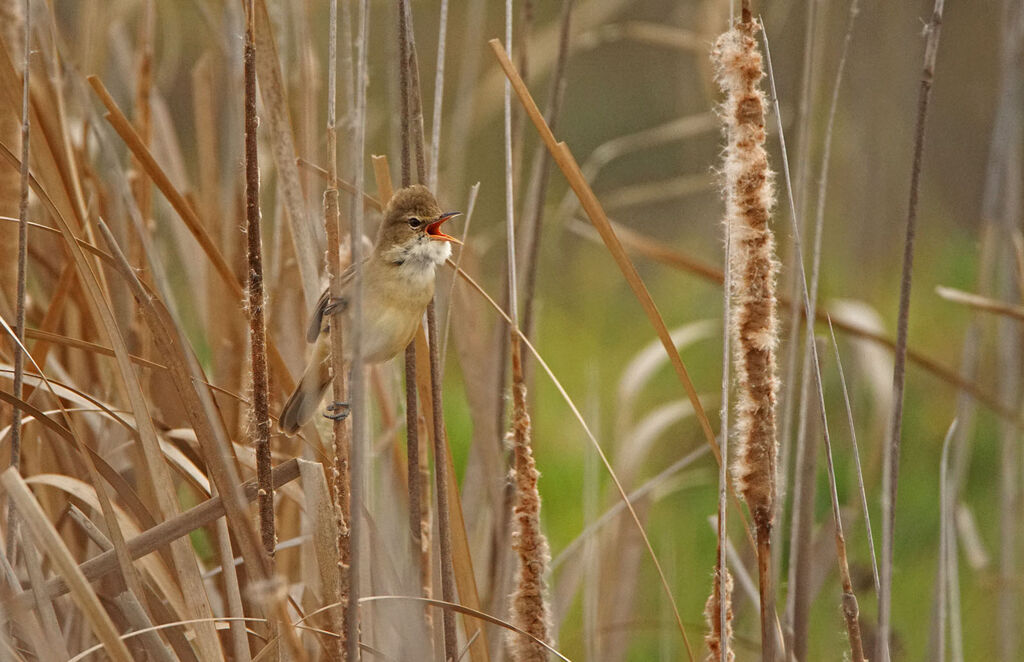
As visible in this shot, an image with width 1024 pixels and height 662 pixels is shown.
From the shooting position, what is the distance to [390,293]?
4.13 ft

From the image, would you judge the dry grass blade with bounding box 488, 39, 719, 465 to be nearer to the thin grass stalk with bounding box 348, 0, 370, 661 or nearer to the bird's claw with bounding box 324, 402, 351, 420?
the thin grass stalk with bounding box 348, 0, 370, 661

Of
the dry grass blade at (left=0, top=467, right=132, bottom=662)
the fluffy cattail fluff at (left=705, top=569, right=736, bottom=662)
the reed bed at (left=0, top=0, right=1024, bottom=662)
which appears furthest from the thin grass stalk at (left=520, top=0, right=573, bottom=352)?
the dry grass blade at (left=0, top=467, right=132, bottom=662)

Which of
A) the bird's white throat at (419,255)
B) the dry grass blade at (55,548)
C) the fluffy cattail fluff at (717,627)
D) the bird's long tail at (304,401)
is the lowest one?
the fluffy cattail fluff at (717,627)

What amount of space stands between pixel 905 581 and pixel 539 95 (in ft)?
8.07

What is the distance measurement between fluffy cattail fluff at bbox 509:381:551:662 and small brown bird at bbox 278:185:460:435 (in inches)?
7.7

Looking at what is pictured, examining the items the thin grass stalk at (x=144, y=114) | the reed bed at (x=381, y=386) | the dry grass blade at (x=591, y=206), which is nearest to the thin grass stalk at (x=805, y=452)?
the reed bed at (x=381, y=386)

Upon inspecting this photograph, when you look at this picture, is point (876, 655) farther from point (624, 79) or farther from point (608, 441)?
point (624, 79)

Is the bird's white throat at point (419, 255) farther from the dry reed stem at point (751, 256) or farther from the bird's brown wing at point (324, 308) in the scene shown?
the dry reed stem at point (751, 256)

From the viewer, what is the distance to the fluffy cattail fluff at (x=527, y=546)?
40.8 inches

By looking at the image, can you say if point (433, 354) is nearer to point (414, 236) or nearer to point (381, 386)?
point (414, 236)

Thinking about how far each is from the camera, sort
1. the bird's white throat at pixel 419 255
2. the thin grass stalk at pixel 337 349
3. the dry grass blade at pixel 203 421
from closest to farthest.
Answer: the dry grass blade at pixel 203 421 → the thin grass stalk at pixel 337 349 → the bird's white throat at pixel 419 255

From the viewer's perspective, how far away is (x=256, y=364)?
91cm

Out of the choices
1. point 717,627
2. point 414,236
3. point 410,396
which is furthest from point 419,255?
point 717,627

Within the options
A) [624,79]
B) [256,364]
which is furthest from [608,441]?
[256,364]
